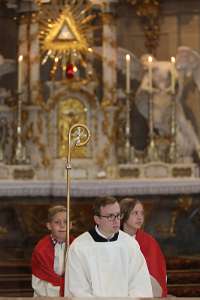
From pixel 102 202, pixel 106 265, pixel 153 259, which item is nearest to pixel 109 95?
pixel 153 259

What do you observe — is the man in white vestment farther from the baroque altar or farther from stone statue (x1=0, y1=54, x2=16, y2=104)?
stone statue (x1=0, y1=54, x2=16, y2=104)

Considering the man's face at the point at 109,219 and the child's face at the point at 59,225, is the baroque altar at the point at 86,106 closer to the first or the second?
the child's face at the point at 59,225

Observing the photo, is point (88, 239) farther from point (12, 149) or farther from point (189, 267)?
point (12, 149)

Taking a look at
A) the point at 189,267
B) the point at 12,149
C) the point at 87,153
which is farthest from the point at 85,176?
the point at 189,267

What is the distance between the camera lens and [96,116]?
11.2 metres

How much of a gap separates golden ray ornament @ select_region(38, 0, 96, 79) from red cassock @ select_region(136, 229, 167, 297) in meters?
5.07

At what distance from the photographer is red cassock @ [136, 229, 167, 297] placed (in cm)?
616

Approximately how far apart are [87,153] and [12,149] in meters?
0.96

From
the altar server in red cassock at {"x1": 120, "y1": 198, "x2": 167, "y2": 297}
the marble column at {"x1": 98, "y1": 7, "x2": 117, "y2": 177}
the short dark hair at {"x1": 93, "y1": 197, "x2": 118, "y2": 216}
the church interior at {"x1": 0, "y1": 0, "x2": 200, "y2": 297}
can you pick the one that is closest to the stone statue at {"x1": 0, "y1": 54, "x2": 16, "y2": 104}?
the church interior at {"x1": 0, "y1": 0, "x2": 200, "y2": 297}

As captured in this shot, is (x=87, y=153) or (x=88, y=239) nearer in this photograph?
(x=88, y=239)

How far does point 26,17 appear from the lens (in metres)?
11.4

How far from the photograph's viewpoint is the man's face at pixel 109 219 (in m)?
5.35

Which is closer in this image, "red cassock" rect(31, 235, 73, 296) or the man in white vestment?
the man in white vestment

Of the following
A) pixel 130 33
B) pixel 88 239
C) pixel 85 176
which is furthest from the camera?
pixel 130 33
